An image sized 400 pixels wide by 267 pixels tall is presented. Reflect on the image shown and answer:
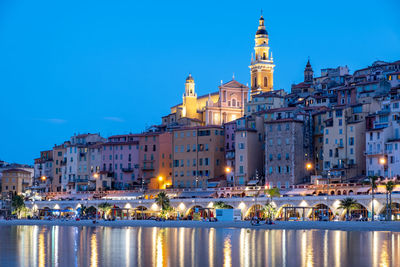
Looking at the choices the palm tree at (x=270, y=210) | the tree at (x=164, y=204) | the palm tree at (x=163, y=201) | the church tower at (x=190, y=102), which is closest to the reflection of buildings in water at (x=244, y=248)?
the palm tree at (x=270, y=210)

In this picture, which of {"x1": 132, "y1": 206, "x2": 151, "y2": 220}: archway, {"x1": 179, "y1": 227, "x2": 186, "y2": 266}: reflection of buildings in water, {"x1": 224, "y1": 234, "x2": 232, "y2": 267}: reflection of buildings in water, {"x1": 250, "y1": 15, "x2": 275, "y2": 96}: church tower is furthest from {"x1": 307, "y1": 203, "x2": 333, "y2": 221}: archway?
{"x1": 250, "y1": 15, "x2": 275, "y2": 96}: church tower

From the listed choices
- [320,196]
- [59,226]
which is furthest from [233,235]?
[59,226]

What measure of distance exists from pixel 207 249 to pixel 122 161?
72732mm

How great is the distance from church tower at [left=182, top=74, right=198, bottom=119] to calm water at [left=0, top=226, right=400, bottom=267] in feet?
231

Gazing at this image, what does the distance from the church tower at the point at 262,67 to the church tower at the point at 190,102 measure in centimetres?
1508

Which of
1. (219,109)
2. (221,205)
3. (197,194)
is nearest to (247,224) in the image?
(221,205)

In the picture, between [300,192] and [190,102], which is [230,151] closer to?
[300,192]

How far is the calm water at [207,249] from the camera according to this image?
5459 cm

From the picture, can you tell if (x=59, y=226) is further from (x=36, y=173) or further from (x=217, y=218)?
(x=36, y=173)

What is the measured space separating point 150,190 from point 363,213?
43351 millimetres

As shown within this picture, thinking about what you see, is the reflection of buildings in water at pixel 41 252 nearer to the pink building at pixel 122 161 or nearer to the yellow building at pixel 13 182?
the pink building at pixel 122 161

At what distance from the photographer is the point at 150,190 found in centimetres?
12262

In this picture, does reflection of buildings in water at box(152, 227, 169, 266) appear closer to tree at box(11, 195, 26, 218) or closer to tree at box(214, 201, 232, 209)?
tree at box(214, 201, 232, 209)

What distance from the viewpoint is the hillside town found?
102 meters
